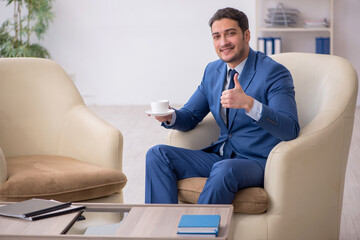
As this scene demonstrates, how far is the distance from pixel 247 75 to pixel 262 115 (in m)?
0.33

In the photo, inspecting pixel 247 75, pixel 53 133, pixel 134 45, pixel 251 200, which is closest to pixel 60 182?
pixel 53 133

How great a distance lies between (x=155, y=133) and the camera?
541cm

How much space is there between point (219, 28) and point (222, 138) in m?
0.51

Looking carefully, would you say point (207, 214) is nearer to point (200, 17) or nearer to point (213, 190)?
point (213, 190)

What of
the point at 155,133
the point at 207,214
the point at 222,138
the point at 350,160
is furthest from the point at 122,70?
the point at 207,214

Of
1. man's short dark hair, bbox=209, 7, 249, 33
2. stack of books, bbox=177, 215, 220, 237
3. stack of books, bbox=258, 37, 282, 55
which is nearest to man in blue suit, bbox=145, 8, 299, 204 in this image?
man's short dark hair, bbox=209, 7, 249, 33

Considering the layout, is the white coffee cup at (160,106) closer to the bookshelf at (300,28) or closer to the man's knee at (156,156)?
the man's knee at (156,156)

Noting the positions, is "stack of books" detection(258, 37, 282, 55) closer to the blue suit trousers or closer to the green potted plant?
the green potted plant

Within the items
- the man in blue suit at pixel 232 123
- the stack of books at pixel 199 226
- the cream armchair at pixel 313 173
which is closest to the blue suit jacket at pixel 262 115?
the man in blue suit at pixel 232 123

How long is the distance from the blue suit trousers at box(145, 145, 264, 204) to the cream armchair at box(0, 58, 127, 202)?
0.23 meters

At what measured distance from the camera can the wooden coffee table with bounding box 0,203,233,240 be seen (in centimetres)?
183

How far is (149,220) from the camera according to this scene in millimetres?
1969

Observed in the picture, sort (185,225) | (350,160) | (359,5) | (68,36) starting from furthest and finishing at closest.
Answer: (68,36)
(359,5)
(350,160)
(185,225)

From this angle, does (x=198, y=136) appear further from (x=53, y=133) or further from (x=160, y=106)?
(x=53, y=133)
